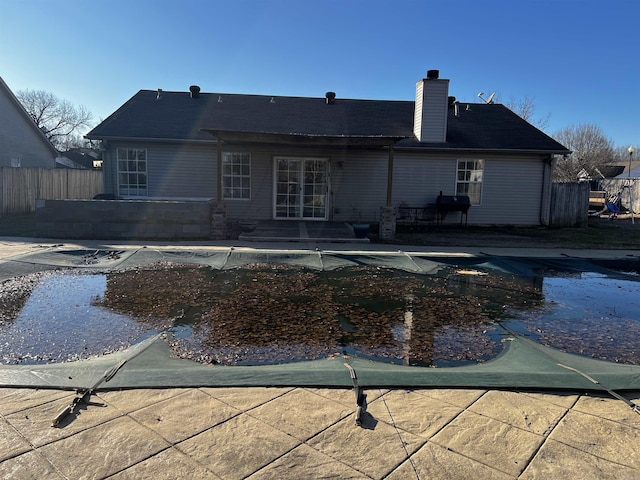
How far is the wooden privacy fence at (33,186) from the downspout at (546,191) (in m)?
17.2

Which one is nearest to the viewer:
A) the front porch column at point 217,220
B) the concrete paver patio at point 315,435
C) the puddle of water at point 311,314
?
the concrete paver patio at point 315,435

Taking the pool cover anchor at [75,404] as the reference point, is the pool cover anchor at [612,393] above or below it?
above

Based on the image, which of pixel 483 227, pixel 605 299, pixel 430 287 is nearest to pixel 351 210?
pixel 483 227

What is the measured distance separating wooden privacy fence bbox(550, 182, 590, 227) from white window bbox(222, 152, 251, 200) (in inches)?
428

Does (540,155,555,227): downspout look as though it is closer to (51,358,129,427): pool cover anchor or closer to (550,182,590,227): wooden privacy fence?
(550,182,590,227): wooden privacy fence

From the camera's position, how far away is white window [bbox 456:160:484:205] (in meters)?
14.7

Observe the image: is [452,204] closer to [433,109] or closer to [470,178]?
[470,178]

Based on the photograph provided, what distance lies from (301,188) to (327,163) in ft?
3.99

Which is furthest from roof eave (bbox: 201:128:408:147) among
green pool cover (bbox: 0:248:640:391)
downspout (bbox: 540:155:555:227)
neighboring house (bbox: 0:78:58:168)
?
neighboring house (bbox: 0:78:58:168)

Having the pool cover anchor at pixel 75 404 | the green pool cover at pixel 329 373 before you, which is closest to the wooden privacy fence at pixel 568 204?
the green pool cover at pixel 329 373

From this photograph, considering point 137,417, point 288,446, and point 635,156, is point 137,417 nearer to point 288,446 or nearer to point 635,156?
point 288,446

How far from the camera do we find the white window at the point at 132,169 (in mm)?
13727

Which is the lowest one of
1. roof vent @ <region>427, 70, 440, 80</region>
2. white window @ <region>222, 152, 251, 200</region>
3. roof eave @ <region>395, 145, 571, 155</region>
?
white window @ <region>222, 152, 251, 200</region>

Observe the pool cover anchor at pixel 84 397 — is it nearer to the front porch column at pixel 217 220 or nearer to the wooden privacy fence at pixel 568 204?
the front porch column at pixel 217 220
